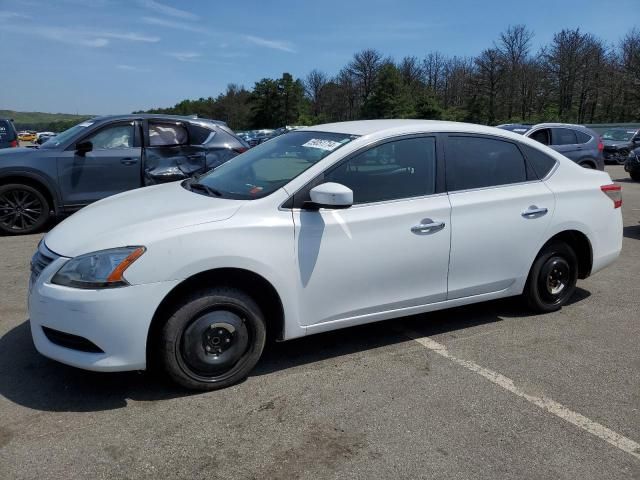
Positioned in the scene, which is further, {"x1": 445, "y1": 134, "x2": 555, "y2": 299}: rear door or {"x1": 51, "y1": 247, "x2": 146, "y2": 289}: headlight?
{"x1": 445, "y1": 134, "x2": 555, "y2": 299}: rear door

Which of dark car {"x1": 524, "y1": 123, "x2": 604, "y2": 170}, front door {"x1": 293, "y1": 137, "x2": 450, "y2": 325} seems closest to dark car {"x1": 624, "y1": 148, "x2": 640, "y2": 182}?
dark car {"x1": 524, "y1": 123, "x2": 604, "y2": 170}

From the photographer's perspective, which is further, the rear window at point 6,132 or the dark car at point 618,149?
the dark car at point 618,149

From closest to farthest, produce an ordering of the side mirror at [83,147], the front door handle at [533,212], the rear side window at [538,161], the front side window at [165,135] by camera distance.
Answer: the front door handle at [533,212] < the rear side window at [538,161] < the side mirror at [83,147] < the front side window at [165,135]

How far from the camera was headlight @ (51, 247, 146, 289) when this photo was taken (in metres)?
3.01

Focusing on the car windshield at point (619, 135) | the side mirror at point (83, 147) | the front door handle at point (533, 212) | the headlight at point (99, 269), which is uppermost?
the car windshield at point (619, 135)

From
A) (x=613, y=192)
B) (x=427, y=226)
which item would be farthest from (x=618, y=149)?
(x=427, y=226)

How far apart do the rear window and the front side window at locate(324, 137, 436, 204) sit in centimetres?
1095

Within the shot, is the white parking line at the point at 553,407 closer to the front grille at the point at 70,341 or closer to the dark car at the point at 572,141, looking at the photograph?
the front grille at the point at 70,341

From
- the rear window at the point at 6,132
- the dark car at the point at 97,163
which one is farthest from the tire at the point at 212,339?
the rear window at the point at 6,132

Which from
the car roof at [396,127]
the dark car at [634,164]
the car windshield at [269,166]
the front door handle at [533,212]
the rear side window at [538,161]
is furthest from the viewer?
the dark car at [634,164]

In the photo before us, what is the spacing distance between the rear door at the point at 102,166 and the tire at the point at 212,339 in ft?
18.0

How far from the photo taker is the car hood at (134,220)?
3146 millimetres

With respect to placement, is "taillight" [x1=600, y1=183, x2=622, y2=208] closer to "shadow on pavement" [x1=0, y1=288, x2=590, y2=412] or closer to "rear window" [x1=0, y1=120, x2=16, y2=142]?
"shadow on pavement" [x1=0, y1=288, x2=590, y2=412]

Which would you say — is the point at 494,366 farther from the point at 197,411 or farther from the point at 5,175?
the point at 5,175
